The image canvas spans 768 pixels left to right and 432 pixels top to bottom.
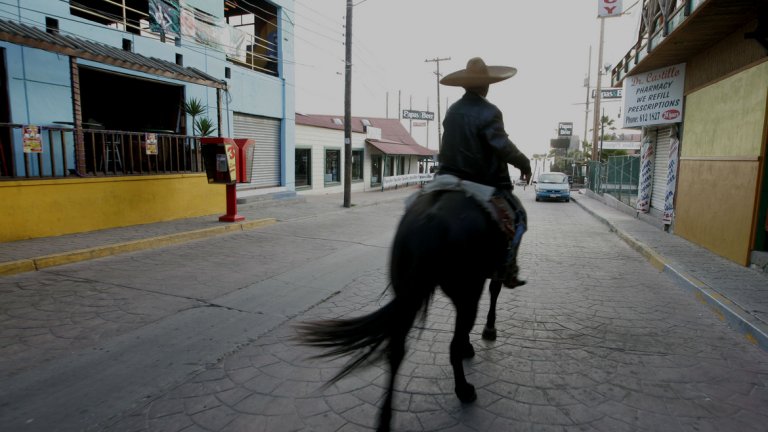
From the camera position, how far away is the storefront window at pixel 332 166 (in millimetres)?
23422

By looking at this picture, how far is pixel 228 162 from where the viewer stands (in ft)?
33.6

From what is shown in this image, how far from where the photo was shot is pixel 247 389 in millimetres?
3105

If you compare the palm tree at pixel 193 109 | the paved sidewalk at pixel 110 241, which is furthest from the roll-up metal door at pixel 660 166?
the palm tree at pixel 193 109

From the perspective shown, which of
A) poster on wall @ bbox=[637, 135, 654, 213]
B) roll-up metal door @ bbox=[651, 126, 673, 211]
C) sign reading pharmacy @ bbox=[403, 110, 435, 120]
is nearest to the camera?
roll-up metal door @ bbox=[651, 126, 673, 211]

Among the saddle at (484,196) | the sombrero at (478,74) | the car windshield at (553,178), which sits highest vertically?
the sombrero at (478,74)

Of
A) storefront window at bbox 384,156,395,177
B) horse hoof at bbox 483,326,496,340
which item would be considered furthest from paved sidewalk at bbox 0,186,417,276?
storefront window at bbox 384,156,395,177

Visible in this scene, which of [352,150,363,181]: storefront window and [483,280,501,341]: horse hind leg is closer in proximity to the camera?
[483,280,501,341]: horse hind leg

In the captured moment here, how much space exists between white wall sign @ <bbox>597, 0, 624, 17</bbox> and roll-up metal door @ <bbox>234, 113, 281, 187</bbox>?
12.8 metres

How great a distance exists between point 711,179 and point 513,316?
5.89 meters

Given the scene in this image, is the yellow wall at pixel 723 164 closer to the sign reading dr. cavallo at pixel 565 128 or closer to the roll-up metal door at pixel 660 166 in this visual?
the roll-up metal door at pixel 660 166

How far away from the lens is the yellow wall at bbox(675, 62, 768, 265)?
6.75 meters

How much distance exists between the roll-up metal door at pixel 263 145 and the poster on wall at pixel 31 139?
23.2 ft

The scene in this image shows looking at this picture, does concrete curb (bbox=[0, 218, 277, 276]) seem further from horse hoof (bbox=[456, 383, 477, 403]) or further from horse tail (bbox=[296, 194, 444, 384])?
horse hoof (bbox=[456, 383, 477, 403])

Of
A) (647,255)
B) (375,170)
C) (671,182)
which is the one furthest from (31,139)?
(375,170)
